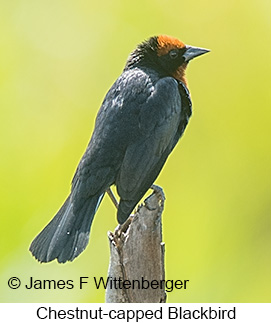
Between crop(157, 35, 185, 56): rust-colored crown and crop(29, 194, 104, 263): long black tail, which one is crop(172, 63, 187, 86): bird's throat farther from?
crop(29, 194, 104, 263): long black tail

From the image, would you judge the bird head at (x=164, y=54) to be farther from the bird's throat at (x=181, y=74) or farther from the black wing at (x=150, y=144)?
the black wing at (x=150, y=144)

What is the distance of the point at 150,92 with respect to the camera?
5.34m

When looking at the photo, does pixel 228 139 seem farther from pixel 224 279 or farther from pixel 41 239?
pixel 41 239

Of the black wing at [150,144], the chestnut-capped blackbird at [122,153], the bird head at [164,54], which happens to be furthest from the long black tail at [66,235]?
the bird head at [164,54]

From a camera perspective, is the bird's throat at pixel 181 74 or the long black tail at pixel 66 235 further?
the bird's throat at pixel 181 74

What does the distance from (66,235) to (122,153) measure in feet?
1.88

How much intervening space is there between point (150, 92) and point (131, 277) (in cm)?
118

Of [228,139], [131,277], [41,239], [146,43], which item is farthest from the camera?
[228,139]

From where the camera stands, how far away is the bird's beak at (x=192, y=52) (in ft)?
18.7

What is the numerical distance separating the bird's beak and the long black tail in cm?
112

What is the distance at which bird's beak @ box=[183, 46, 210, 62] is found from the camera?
5695 mm

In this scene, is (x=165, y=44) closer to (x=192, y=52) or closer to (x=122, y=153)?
(x=192, y=52)

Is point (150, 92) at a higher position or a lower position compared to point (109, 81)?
lower
